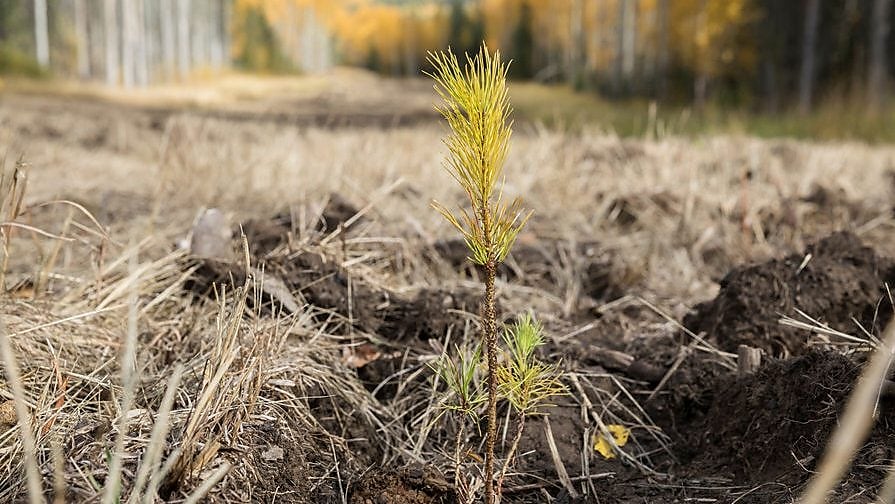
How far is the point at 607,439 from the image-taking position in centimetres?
173

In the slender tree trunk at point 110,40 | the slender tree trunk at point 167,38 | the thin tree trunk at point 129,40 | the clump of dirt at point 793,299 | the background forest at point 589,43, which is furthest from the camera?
the slender tree trunk at point 167,38

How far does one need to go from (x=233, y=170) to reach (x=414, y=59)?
243 ft

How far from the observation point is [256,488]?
1315 millimetres

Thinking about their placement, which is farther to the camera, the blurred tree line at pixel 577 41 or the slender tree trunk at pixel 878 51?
the blurred tree line at pixel 577 41

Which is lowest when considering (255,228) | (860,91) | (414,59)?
(255,228)

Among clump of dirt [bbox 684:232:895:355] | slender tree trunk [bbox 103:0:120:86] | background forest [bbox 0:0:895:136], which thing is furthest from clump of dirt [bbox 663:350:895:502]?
slender tree trunk [bbox 103:0:120:86]

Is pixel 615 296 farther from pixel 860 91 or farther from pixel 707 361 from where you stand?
pixel 860 91

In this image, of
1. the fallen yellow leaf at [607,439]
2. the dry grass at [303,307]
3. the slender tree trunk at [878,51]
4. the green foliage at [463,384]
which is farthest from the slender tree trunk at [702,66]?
the green foliage at [463,384]

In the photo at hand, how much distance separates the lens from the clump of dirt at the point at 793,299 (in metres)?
1.91

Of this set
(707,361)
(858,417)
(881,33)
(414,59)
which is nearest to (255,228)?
(707,361)

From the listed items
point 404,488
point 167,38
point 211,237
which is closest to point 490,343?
point 404,488

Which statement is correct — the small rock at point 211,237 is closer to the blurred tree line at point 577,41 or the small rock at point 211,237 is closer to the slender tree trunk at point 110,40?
the blurred tree line at point 577,41

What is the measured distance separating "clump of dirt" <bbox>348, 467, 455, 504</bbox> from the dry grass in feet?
0.19

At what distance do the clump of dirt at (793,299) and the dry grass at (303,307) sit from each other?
258 millimetres
